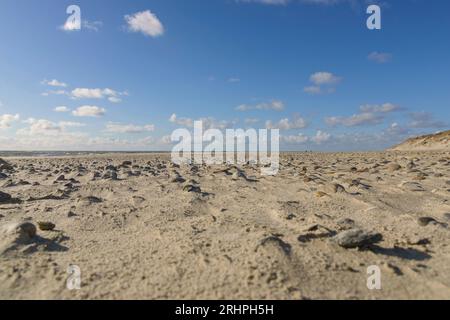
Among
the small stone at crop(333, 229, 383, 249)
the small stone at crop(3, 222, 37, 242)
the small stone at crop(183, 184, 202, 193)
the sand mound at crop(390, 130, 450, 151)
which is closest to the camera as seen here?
the small stone at crop(333, 229, 383, 249)

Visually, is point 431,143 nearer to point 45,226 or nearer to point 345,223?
point 345,223

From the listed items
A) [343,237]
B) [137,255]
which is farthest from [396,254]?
[137,255]

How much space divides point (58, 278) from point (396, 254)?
278 centimetres

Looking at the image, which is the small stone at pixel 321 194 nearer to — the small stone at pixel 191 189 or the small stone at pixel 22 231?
the small stone at pixel 191 189

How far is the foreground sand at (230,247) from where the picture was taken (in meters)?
2.58

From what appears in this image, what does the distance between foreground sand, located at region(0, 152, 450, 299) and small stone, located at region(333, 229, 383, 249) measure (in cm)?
5

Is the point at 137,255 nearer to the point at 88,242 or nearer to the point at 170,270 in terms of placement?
the point at 170,270

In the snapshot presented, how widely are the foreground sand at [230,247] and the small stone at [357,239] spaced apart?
2.1 inches

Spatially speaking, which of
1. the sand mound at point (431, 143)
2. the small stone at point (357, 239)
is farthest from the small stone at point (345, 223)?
the sand mound at point (431, 143)

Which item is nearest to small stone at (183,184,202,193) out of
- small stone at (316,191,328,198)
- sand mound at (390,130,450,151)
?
small stone at (316,191,328,198)

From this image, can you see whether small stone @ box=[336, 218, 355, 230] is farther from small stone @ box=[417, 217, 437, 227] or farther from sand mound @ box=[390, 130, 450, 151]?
sand mound @ box=[390, 130, 450, 151]

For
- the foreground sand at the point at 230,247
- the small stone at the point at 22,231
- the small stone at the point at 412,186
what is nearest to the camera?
the foreground sand at the point at 230,247

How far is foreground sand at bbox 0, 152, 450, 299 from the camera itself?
2576 millimetres
